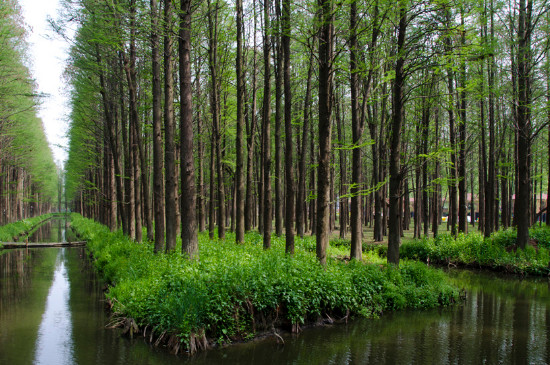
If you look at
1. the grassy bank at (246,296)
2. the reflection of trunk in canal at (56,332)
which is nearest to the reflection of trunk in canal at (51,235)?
the reflection of trunk in canal at (56,332)

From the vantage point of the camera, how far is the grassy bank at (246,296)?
7961 mm

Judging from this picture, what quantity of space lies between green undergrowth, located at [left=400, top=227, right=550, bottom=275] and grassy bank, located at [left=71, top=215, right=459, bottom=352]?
677 centimetres

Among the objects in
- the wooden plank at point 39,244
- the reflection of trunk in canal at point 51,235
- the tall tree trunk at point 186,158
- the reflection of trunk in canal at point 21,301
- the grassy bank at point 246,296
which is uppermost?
the tall tree trunk at point 186,158

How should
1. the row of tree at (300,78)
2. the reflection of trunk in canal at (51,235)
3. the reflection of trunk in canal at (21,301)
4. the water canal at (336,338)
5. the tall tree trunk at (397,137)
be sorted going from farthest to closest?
the reflection of trunk in canal at (51,235) < the tall tree trunk at (397,137) < the row of tree at (300,78) < the reflection of trunk in canal at (21,301) < the water canal at (336,338)

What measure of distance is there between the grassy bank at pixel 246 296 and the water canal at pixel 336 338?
35 centimetres

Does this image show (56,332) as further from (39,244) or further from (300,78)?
(39,244)

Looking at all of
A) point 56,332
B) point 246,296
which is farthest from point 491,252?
point 56,332

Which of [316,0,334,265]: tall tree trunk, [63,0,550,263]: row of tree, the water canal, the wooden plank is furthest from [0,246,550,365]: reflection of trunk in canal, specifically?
the wooden plank

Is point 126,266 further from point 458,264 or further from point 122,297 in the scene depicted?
point 458,264

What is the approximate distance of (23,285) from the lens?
1485cm

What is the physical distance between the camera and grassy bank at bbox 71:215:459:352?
7961 millimetres

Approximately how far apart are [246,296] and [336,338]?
2247 millimetres

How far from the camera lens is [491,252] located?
1803cm

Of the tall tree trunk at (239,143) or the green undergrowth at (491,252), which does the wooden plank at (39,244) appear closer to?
the tall tree trunk at (239,143)
